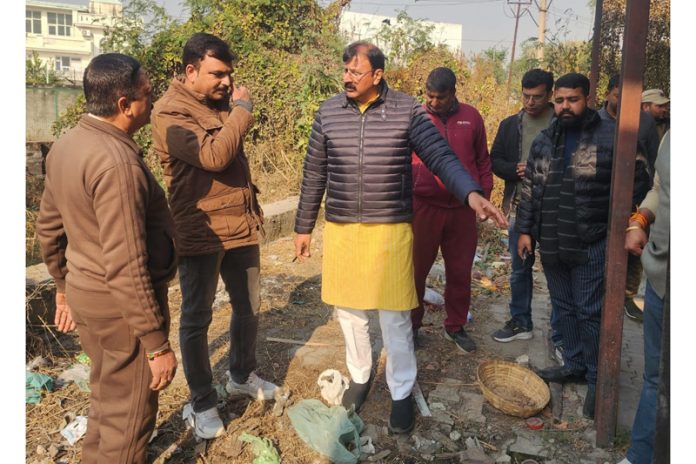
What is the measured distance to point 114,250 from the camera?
2055 mm

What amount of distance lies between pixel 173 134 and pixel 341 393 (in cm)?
190

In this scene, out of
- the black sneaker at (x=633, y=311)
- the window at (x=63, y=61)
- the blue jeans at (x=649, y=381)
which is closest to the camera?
the blue jeans at (x=649, y=381)

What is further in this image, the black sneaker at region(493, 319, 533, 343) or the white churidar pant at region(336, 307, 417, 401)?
the black sneaker at region(493, 319, 533, 343)

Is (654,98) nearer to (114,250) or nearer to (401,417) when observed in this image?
(401,417)

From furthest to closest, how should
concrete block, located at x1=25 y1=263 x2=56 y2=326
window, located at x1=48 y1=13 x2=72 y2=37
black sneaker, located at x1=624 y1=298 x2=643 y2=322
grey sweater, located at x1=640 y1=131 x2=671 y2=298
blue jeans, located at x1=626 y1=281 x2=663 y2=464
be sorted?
1. window, located at x1=48 y1=13 x2=72 y2=37
2. black sneaker, located at x1=624 y1=298 x2=643 y2=322
3. concrete block, located at x1=25 y1=263 x2=56 y2=326
4. blue jeans, located at x1=626 y1=281 x2=663 y2=464
5. grey sweater, located at x1=640 y1=131 x2=671 y2=298

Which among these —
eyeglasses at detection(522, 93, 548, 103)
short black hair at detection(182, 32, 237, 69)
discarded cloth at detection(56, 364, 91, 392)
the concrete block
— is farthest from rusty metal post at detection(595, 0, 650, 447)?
the concrete block

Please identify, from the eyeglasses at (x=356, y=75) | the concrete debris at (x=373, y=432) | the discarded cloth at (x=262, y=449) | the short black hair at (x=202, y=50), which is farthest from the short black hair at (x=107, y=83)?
the concrete debris at (x=373, y=432)

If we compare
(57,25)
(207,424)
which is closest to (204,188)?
(207,424)

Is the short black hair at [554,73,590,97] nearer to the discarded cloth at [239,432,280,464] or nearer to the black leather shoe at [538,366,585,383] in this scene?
the black leather shoe at [538,366,585,383]

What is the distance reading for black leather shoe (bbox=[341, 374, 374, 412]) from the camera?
11.4 ft

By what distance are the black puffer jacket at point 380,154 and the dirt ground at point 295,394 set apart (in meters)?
1.30

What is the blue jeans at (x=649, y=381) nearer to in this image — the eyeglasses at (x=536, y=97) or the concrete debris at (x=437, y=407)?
the concrete debris at (x=437, y=407)

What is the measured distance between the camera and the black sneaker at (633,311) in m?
5.00

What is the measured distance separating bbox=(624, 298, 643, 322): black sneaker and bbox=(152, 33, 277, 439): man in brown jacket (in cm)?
368
